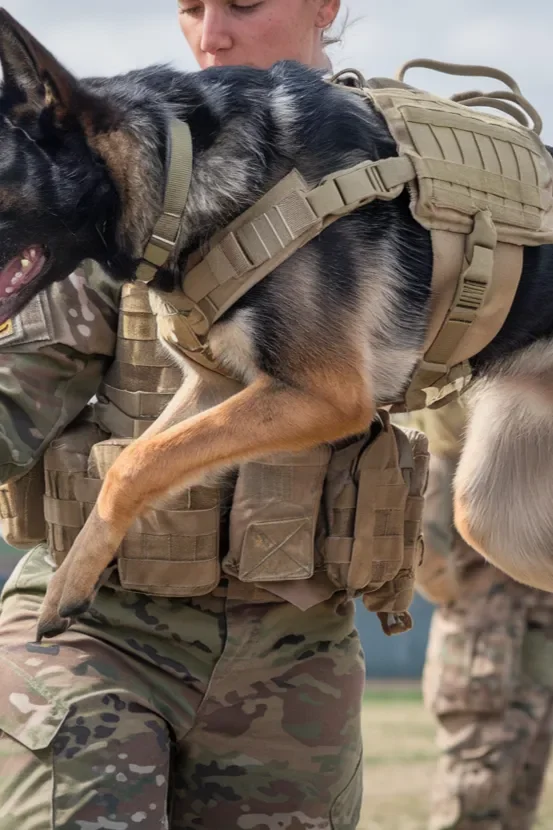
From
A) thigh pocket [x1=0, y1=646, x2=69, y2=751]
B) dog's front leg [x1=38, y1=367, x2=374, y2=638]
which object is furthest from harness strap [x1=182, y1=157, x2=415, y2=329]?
thigh pocket [x1=0, y1=646, x2=69, y2=751]

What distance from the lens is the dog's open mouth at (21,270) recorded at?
3.23 meters

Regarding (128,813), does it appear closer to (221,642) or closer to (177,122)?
(221,642)

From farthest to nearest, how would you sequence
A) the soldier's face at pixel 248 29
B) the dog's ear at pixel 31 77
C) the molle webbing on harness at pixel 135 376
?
the soldier's face at pixel 248 29 → the molle webbing on harness at pixel 135 376 → the dog's ear at pixel 31 77

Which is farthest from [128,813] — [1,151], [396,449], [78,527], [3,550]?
[3,550]

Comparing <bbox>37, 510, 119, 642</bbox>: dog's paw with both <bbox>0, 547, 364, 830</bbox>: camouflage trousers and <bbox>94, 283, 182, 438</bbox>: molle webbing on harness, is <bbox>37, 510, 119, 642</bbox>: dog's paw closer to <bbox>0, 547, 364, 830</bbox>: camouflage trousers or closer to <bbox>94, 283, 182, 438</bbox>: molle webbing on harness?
<bbox>0, 547, 364, 830</bbox>: camouflage trousers

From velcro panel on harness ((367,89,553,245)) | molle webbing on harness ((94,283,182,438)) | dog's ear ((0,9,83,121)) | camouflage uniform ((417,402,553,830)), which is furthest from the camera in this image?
camouflage uniform ((417,402,553,830))

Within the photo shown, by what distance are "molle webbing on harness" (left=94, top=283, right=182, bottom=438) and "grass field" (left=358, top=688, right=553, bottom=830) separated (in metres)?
3.77

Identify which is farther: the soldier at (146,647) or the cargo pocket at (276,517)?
the cargo pocket at (276,517)

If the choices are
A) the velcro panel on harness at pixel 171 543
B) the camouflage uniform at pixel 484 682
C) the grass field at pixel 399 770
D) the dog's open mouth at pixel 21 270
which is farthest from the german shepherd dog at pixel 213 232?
the grass field at pixel 399 770

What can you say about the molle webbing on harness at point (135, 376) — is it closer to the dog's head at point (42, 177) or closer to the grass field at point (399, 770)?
the dog's head at point (42, 177)

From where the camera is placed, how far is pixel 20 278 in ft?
10.7

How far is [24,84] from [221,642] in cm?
137

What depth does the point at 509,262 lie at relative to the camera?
3.40 metres

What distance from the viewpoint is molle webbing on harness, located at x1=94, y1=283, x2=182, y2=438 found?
3.53m
